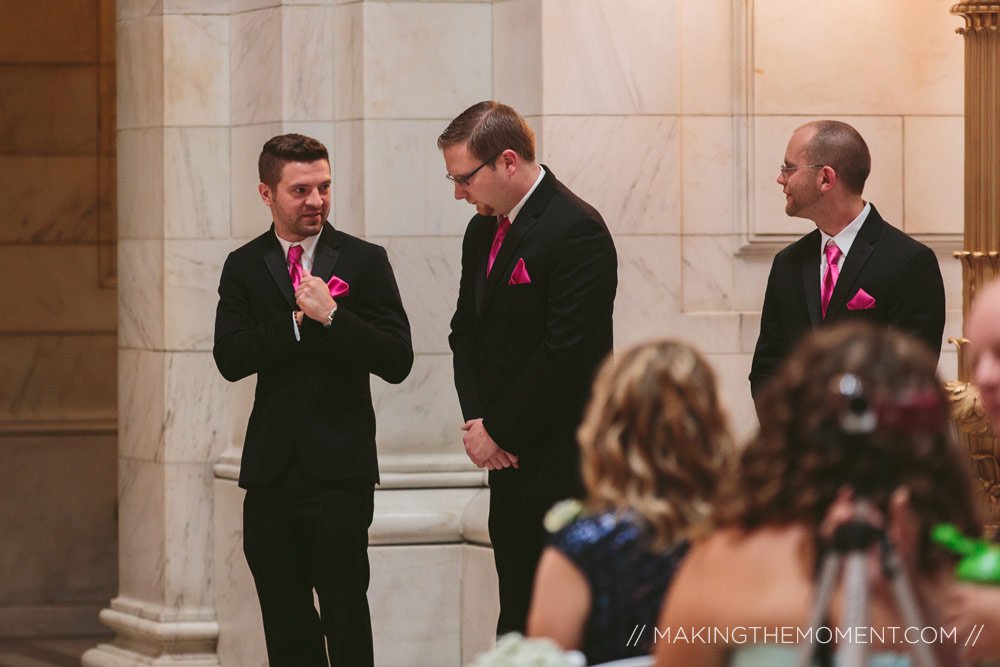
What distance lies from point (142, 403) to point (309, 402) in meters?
2.16

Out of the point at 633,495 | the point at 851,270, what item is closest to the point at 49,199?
the point at 851,270

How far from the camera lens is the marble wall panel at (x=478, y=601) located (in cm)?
568

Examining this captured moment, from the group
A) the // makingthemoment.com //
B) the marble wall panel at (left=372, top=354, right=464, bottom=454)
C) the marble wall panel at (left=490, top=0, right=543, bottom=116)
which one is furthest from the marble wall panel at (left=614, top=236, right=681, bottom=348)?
the // makingthemoment.com //

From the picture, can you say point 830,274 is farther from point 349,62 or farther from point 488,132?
point 349,62

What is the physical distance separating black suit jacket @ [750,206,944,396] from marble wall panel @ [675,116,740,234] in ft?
3.73

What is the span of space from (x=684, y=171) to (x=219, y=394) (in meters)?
2.25

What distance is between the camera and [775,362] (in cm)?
460

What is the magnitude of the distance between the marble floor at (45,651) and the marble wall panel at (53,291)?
1778 millimetres

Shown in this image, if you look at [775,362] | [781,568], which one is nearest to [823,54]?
[775,362]

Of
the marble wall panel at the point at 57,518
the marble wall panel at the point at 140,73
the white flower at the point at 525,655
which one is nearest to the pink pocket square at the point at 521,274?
the white flower at the point at 525,655

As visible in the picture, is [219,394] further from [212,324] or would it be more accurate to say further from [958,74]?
[958,74]

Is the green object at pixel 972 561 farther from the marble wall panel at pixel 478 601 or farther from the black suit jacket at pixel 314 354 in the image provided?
the marble wall panel at pixel 478 601

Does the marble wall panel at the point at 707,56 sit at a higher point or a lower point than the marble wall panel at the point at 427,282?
higher

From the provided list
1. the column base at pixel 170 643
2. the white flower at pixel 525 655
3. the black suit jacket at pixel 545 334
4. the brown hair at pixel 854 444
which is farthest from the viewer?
the column base at pixel 170 643
